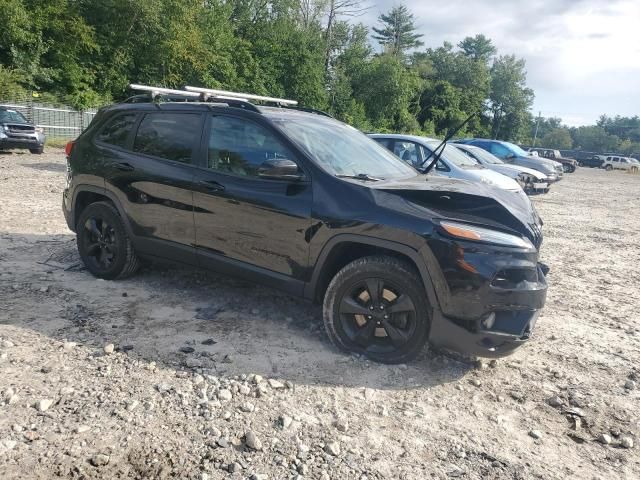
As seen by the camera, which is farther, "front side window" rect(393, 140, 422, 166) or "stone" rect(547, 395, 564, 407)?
"front side window" rect(393, 140, 422, 166)

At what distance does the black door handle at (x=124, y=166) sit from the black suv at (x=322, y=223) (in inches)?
0.8

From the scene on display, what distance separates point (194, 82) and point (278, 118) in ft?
100

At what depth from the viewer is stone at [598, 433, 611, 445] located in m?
2.92

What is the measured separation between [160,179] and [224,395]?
7.05 ft

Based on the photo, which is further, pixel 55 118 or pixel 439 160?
pixel 55 118

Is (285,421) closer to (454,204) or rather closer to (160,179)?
(454,204)

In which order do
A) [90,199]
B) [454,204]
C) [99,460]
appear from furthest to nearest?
1. [90,199]
2. [454,204]
3. [99,460]

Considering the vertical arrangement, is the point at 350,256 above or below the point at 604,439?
above

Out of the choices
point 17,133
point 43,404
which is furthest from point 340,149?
point 17,133

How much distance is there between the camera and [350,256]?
3.80m

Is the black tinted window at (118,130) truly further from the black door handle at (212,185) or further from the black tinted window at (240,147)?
the black door handle at (212,185)

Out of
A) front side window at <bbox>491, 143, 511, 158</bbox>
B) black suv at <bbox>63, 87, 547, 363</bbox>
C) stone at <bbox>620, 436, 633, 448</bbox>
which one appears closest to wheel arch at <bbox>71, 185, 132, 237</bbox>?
black suv at <bbox>63, 87, 547, 363</bbox>

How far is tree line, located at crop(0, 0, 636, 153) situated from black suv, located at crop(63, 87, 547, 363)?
75.8ft

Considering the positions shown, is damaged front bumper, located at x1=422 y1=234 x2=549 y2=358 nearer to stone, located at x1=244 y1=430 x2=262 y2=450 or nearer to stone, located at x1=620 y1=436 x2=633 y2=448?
stone, located at x1=620 y1=436 x2=633 y2=448
